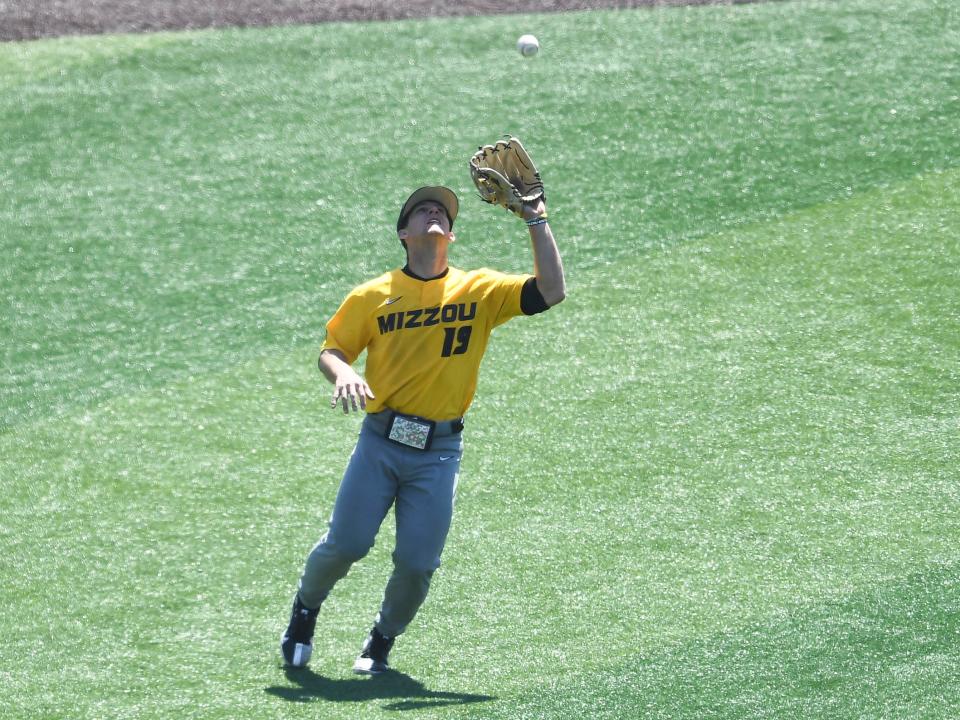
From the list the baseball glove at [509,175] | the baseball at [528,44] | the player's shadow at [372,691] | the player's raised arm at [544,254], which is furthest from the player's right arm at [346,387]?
the baseball at [528,44]

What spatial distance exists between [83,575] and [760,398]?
3.74 meters

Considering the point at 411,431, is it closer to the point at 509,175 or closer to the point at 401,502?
the point at 401,502

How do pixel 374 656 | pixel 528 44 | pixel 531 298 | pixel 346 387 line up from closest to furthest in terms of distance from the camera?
pixel 346 387
pixel 531 298
pixel 374 656
pixel 528 44

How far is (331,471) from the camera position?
23.1ft

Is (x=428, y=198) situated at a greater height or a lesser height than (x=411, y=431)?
greater

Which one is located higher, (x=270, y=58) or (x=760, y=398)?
(x=270, y=58)

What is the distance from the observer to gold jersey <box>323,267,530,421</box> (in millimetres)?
5051

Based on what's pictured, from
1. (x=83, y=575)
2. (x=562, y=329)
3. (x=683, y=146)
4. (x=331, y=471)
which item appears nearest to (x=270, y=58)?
(x=683, y=146)

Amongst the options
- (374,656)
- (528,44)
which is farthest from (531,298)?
(528,44)

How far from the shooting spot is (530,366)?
25.9ft

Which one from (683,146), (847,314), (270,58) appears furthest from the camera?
(270,58)

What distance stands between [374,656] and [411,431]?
100 centimetres

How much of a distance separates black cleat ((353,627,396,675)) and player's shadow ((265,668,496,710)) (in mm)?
36

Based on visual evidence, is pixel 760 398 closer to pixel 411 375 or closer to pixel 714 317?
pixel 714 317
